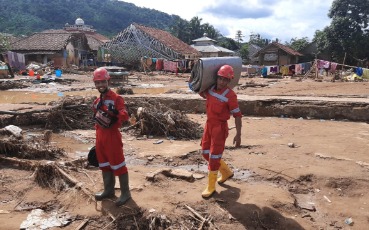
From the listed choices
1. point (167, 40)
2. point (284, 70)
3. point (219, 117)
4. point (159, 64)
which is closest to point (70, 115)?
point (219, 117)

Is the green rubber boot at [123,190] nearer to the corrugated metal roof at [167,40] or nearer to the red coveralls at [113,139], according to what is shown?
the red coveralls at [113,139]

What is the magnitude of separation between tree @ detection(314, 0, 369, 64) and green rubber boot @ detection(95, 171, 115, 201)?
1289 inches

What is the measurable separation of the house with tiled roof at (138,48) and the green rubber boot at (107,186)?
102 ft

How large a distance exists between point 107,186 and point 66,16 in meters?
83.5

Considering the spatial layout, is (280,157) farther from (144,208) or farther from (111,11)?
(111,11)

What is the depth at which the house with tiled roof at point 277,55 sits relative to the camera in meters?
36.2

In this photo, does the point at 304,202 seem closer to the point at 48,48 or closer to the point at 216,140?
the point at 216,140

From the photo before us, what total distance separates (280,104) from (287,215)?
18.7ft

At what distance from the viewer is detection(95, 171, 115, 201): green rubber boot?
136 inches

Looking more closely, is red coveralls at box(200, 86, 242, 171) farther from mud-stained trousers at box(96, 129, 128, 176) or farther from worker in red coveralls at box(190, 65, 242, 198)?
mud-stained trousers at box(96, 129, 128, 176)

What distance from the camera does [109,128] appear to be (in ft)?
10.6

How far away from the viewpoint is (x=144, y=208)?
10.7ft

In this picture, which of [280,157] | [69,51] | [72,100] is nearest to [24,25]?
[69,51]

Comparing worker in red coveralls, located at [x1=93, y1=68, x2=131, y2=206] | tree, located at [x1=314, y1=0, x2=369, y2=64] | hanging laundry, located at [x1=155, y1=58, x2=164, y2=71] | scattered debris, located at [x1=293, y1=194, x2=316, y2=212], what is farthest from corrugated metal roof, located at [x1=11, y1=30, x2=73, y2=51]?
scattered debris, located at [x1=293, y1=194, x2=316, y2=212]
